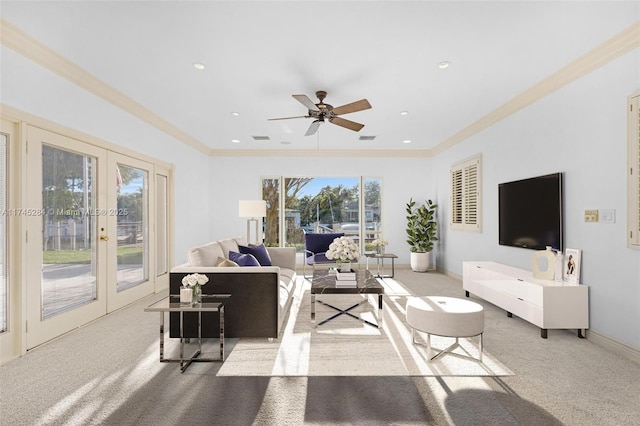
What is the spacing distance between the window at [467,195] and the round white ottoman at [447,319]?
9.97 feet

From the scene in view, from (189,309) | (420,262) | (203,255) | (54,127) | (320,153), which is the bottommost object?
(420,262)

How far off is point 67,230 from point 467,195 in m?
5.85

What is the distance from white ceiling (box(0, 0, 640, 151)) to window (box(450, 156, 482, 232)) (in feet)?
4.02

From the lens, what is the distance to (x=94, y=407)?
2160 millimetres

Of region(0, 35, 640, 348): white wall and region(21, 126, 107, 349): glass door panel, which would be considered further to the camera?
region(21, 126, 107, 349): glass door panel

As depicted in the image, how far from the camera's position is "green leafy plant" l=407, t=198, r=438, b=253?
714 centimetres

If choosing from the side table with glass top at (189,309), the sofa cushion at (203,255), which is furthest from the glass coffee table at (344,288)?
the sofa cushion at (203,255)

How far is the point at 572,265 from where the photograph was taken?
3447 millimetres

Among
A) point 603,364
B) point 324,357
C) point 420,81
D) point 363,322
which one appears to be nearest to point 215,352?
point 324,357

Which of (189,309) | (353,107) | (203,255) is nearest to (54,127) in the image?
(203,255)

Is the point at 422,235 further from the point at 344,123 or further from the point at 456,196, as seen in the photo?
the point at 344,123

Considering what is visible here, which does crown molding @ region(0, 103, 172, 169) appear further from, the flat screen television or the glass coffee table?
the flat screen television

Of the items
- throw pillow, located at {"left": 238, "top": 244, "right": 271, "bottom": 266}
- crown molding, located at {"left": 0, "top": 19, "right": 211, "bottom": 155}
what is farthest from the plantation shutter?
crown molding, located at {"left": 0, "top": 19, "right": 211, "bottom": 155}

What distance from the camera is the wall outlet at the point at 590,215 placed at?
3.23 metres
